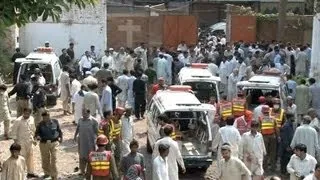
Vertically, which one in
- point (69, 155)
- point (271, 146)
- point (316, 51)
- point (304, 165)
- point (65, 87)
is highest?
point (316, 51)

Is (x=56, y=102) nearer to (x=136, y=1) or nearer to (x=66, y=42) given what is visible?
(x=66, y=42)

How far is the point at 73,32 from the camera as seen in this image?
30.2m

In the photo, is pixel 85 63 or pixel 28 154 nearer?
pixel 28 154

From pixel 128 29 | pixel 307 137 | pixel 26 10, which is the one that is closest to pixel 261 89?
pixel 307 137

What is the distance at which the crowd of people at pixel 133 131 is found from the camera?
11055mm

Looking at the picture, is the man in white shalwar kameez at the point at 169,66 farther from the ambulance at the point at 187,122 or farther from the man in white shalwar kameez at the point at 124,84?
the ambulance at the point at 187,122

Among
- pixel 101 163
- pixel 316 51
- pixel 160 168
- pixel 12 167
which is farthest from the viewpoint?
pixel 316 51

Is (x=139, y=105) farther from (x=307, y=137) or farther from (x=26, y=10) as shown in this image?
(x=26, y=10)

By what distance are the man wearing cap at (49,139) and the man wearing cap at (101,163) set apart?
6.55 feet

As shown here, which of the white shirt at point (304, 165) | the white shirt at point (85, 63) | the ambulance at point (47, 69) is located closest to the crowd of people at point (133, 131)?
the white shirt at point (304, 165)

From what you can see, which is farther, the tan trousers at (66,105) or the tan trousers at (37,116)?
the tan trousers at (66,105)

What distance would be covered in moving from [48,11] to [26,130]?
6.35 m

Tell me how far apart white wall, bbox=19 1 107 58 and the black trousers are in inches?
410

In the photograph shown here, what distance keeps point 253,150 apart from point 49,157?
12.7ft
